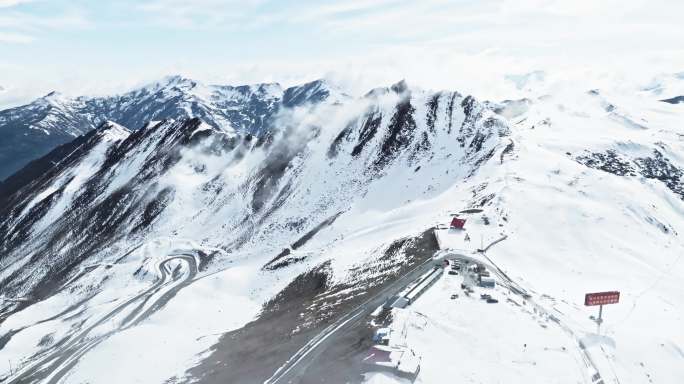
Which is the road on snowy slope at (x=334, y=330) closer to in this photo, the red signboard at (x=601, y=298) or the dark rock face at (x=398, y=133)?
the red signboard at (x=601, y=298)

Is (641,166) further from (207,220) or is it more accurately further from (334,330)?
(207,220)

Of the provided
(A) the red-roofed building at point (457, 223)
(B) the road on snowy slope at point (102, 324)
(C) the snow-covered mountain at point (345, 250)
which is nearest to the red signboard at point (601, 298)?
(C) the snow-covered mountain at point (345, 250)

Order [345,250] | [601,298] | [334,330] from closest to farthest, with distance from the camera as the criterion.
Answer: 1. [601,298]
2. [334,330]
3. [345,250]

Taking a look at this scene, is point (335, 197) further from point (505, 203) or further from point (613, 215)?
point (613, 215)

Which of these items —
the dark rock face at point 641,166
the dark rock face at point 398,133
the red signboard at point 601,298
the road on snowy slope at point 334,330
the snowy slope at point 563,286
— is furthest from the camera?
the dark rock face at point 398,133

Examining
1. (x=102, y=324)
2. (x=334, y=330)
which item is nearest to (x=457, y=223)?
(x=334, y=330)

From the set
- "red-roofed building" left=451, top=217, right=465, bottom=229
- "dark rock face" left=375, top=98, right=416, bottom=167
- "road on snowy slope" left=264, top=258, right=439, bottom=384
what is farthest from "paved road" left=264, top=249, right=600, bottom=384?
"dark rock face" left=375, top=98, right=416, bottom=167

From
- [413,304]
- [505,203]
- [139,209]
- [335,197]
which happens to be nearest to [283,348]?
[413,304]
